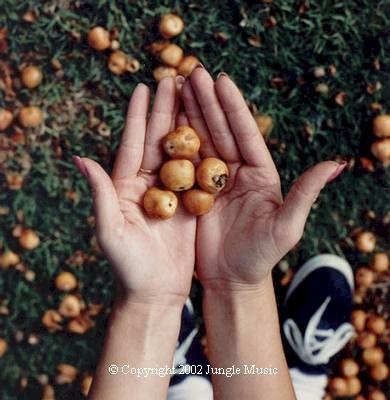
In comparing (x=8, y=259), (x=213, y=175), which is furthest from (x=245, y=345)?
(x=8, y=259)

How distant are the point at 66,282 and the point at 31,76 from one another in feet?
4.17

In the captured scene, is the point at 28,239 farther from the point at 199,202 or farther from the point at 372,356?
the point at 372,356

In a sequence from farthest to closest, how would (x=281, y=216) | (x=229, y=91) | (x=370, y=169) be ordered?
(x=370, y=169)
(x=229, y=91)
(x=281, y=216)

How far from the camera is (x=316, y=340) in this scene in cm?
316

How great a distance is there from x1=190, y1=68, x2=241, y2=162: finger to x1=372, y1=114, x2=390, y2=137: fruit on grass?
4.16 ft

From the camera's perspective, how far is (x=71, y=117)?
334 centimetres

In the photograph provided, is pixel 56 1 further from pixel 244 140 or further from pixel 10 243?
pixel 244 140

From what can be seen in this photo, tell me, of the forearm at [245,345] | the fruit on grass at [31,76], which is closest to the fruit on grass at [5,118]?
the fruit on grass at [31,76]

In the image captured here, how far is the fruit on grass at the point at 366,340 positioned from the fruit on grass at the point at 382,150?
1.05 m

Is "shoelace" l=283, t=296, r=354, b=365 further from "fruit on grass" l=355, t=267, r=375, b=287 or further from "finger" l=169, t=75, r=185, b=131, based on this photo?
"finger" l=169, t=75, r=185, b=131

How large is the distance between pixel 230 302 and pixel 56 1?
2.19 meters

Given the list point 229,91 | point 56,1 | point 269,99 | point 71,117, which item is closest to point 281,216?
point 229,91

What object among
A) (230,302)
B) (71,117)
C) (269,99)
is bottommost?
(230,302)

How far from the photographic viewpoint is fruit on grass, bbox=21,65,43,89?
3.28 metres
